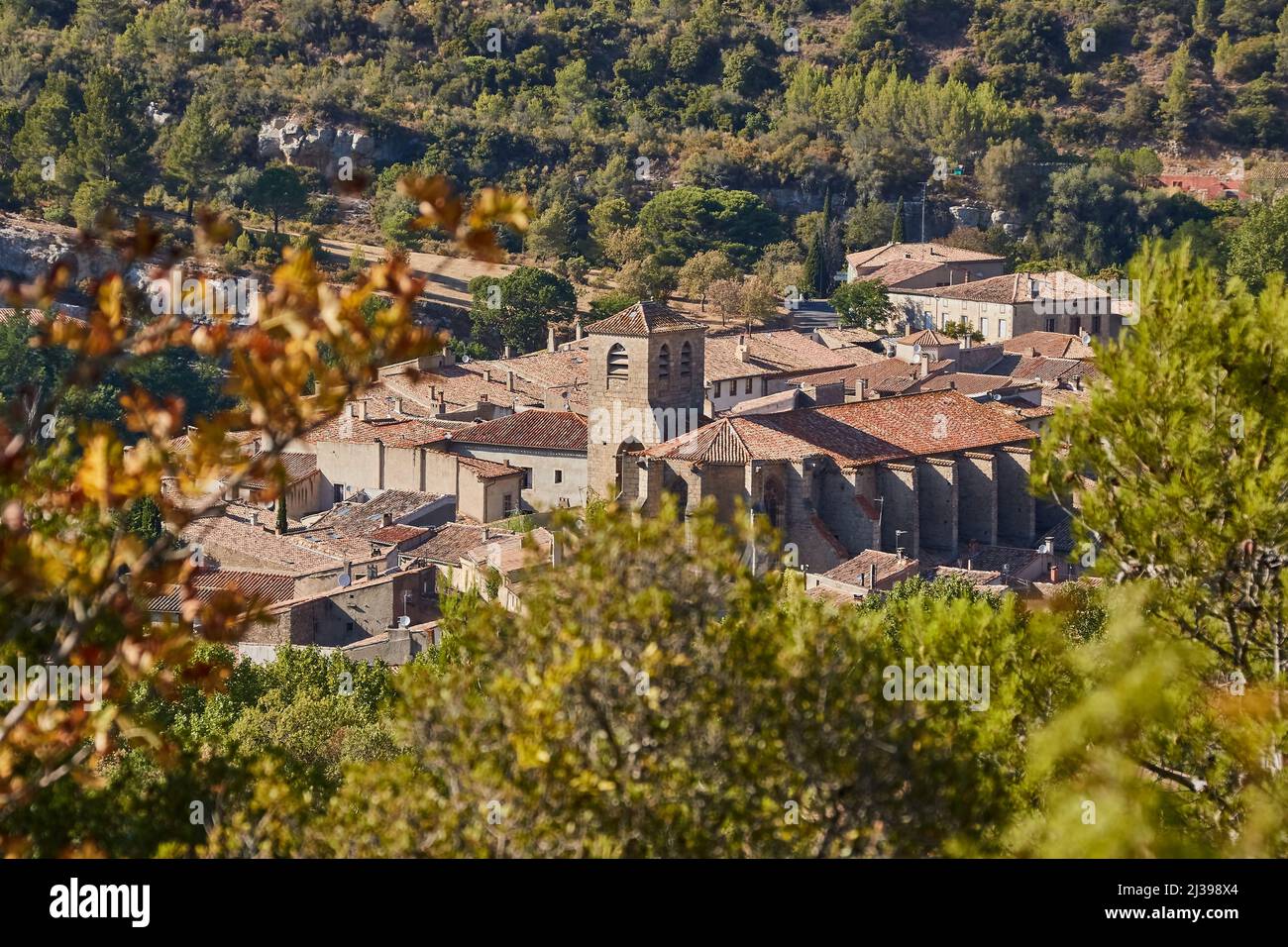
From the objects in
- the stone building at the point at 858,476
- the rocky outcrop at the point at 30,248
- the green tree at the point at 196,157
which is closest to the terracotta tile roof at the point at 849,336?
the green tree at the point at 196,157

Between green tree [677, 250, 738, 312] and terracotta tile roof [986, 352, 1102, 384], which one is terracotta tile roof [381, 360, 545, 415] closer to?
terracotta tile roof [986, 352, 1102, 384]

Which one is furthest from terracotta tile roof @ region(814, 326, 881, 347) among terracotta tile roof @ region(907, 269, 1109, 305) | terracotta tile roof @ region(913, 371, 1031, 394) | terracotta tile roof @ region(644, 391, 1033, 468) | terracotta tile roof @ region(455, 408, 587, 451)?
terracotta tile roof @ region(644, 391, 1033, 468)

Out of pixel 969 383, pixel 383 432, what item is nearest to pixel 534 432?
pixel 383 432

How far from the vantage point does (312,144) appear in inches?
3179

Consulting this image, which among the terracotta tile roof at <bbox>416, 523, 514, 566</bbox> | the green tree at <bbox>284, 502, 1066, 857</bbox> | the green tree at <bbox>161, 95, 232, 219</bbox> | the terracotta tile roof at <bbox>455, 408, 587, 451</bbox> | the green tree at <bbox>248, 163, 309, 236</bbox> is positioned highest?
the green tree at <bbox>284, 502, 1066, 857</bbox>

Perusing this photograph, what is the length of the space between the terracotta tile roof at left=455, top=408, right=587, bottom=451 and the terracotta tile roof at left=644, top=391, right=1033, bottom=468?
22.7 ft

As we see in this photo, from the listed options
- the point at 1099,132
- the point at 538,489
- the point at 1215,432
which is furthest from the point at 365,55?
the point at 1215,432

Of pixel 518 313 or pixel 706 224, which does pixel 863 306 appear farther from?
pixel 518 313

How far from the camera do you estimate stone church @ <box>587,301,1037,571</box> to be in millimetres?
38062

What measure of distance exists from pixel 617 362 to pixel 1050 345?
961 inches

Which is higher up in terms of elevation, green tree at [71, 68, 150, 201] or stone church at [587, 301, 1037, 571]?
green tree at [71, 68, 150, 201]

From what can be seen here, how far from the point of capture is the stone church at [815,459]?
38.1 meters

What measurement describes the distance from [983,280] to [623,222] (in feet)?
45.0
